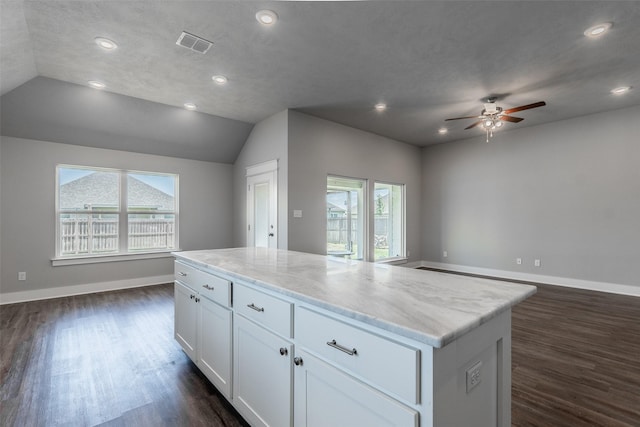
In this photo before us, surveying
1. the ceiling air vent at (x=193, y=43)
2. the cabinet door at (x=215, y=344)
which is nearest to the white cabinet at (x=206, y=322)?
the cabinet door at (x=215, y=344)

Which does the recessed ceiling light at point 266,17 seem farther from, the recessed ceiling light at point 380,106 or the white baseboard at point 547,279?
the white baseboard at point 547,279

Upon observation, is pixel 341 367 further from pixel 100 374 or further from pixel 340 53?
pixel 340 53

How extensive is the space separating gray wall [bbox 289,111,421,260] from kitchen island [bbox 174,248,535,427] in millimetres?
2920

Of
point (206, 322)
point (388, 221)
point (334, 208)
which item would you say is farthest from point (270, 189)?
point (206, 322)

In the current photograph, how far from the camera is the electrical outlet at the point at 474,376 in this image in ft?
3.40

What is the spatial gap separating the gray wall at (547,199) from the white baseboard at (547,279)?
7 cm

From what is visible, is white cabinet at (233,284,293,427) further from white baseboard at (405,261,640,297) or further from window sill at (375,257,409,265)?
white baseboard at (405,261,640,297)

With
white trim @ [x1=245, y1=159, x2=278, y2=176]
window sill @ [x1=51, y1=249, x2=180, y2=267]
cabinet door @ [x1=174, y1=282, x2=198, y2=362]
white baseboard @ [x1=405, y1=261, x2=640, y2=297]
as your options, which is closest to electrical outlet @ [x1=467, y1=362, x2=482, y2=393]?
cabinet door @ [x1=174, y1=282, x2=198, y2=362]

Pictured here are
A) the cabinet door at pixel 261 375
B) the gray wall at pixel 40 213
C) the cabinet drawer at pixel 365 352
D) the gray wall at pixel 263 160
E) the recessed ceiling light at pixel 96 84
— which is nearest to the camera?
the cabinet drawer at pixel 365 352

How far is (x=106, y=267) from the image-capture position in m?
5.05

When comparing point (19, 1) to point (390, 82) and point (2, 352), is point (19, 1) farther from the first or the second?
point (390, 82)

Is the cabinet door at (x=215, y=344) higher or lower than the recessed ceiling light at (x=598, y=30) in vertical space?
lower

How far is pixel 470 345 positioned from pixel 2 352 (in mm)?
3932

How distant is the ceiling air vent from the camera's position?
9.10 ft
